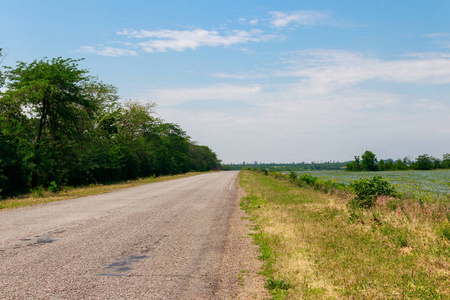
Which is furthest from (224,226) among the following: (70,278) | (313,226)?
(70,278)

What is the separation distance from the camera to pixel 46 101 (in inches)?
904

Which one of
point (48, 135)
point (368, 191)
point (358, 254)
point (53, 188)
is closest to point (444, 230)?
point (358, 254)

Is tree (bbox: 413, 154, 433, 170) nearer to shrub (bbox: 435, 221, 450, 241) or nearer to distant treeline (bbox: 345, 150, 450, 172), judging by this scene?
distant treeline (bbox: 345, 150, 450, 172)

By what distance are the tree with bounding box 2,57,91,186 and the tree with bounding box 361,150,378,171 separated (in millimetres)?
125745

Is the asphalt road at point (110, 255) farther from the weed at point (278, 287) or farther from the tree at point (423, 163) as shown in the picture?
the tree at point (423, 163)

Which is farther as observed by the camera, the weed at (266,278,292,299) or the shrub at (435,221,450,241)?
the shrub at (435,221,450,241)

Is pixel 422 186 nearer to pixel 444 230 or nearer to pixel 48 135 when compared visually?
pixel 444 230

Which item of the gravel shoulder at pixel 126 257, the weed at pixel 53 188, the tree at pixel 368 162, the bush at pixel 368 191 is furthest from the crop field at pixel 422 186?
the tree at pixel 368 162

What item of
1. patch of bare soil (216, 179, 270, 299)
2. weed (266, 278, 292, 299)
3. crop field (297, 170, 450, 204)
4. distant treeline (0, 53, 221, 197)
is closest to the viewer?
weed (266, 278, 292, 299)

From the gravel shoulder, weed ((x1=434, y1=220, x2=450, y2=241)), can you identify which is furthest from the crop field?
the gravel shoulder

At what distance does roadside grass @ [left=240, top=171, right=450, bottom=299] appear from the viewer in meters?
4.76

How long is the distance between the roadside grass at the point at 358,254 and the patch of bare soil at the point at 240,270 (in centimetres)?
21

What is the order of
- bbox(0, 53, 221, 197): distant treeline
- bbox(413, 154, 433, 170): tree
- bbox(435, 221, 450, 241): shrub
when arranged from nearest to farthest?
bbox(435, 221, 450, 241): shrub < bbox(0, 53, 221, 197): distant treeline < bbox(413, 154, 433, 170): tree

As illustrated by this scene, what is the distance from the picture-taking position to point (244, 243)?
785 centimetres
